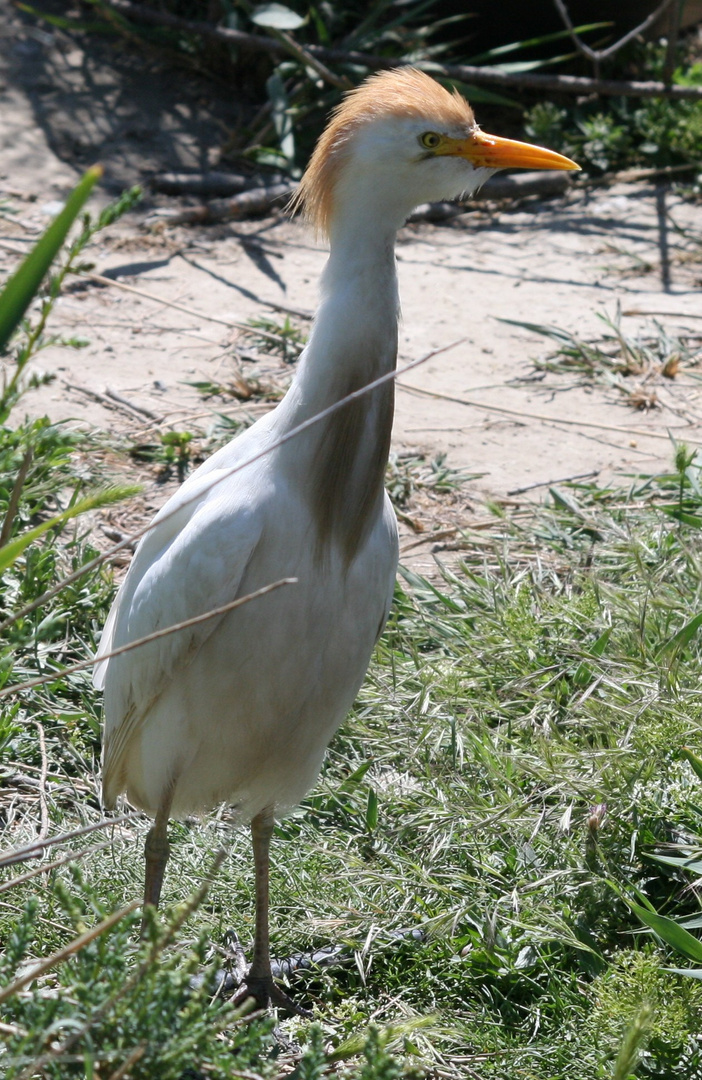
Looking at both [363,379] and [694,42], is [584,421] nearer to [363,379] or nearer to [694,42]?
[363,379]

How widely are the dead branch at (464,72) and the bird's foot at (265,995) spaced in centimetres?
589

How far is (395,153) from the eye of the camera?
2.04 m

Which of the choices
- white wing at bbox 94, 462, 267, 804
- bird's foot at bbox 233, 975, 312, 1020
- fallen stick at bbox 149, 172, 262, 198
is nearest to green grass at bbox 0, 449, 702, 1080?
bird's foot at bbox 233, 975, 312, 1020

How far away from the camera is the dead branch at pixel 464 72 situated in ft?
22.0

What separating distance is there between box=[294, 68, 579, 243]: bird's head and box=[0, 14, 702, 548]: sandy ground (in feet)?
6.98

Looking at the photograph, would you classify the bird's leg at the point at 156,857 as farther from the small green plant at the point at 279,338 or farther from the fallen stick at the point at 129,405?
the small green plant at the point at 279,338

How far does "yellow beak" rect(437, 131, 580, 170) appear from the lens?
214 cm

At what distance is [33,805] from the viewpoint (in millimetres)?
2826

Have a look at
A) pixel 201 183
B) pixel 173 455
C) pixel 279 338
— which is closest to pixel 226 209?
pixel 201 183

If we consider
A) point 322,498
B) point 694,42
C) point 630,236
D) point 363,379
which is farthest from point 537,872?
point 694,42

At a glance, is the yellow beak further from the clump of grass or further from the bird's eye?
the clump of grass

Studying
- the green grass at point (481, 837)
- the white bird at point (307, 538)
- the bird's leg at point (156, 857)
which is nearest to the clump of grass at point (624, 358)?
the green grass at point (481, 837)

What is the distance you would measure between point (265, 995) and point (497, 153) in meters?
2.02

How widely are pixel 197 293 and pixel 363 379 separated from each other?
141 inches
